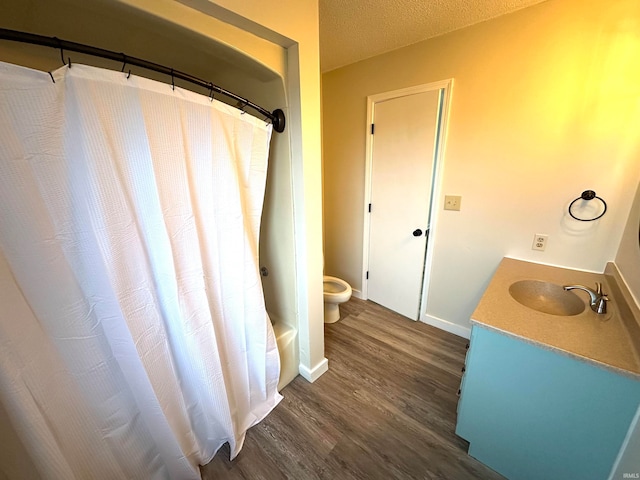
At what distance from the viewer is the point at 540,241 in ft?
5.38

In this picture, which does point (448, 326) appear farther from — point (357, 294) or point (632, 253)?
point (632, 253)

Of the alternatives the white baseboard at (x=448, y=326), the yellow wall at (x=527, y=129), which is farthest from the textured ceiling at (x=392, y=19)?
the white baseboard at (x=448, y=326)

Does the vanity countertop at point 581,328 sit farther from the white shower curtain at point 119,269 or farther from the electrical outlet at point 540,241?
the white shower curtain at point 119,269

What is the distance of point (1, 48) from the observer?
852 millimetres

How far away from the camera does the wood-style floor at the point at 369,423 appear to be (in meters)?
1.22

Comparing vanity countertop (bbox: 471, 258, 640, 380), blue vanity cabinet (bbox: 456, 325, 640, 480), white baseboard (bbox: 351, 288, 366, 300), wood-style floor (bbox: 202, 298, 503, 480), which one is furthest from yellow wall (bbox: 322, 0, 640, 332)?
blue vanity cabinet (bbox: 456, 325, 640, 480)

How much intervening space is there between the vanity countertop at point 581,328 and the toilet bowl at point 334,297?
46.2 inches

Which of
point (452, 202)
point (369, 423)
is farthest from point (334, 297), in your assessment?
point (452, 202)

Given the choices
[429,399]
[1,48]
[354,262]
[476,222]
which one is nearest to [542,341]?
[429,399]

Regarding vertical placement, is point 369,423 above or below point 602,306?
below

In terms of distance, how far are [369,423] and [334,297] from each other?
0.98m

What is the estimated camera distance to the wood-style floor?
4.00 ft

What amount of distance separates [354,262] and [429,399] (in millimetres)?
1451

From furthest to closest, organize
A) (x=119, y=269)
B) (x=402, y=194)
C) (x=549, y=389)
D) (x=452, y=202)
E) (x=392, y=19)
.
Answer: (x=402, y=194) → (x=452, y=202) → (x=392, y=19) → (x=549, y=389) → (x=119, y=269)
